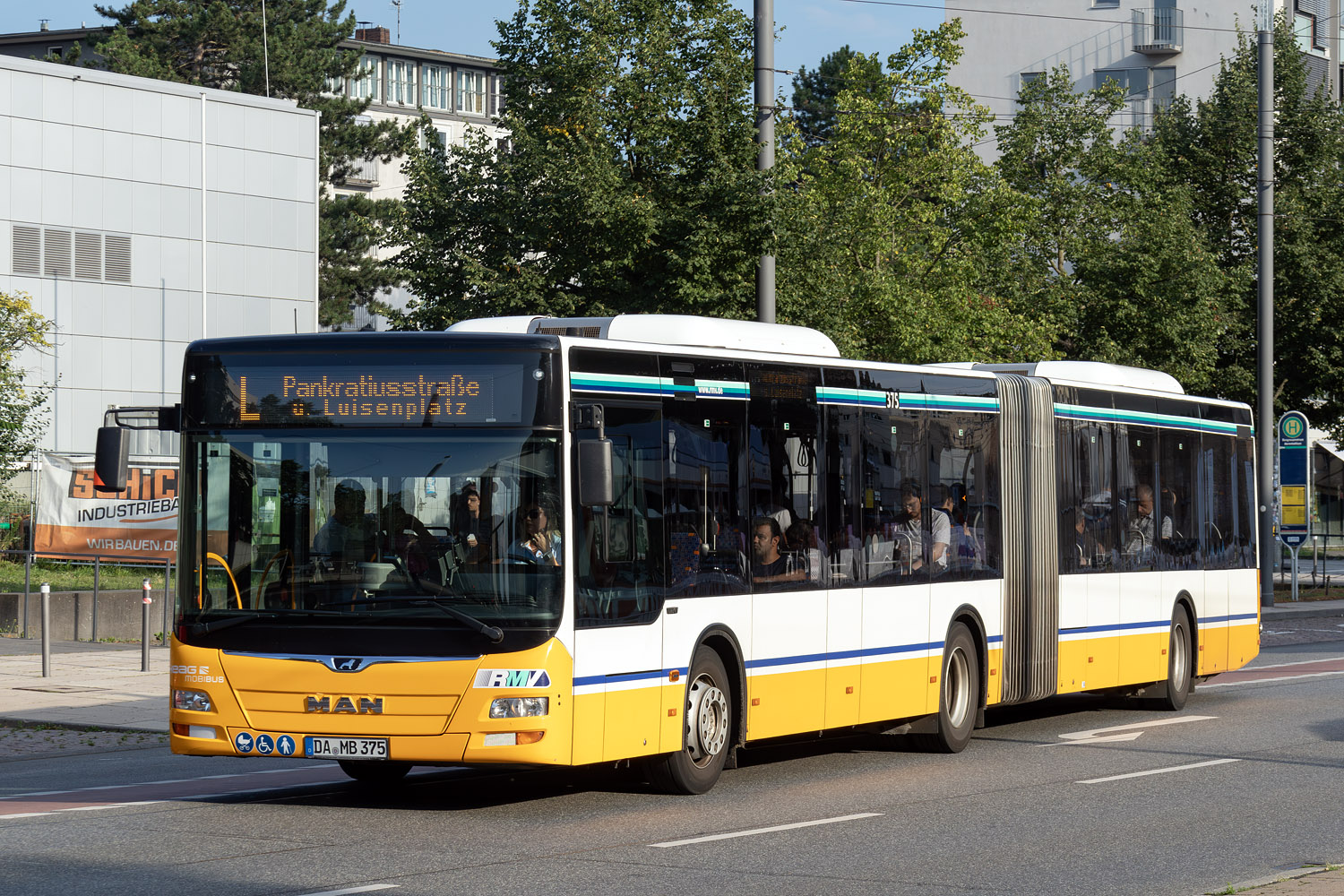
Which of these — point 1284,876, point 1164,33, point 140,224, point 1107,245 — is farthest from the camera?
point 1164,33

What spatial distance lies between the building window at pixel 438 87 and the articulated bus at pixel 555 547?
3638 inches

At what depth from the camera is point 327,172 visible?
72.8 metres

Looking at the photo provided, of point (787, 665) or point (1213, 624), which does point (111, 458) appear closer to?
point (787, 665)

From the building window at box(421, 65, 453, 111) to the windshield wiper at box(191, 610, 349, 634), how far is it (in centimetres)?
9550

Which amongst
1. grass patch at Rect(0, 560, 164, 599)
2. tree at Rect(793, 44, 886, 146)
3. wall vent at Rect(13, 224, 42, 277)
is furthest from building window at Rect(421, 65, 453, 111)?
grass patch at Rect(0, 560, 164, 599)

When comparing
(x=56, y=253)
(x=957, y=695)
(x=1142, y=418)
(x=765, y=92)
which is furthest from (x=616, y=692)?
(x=56, y=253)

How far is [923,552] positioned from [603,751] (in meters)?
4.43

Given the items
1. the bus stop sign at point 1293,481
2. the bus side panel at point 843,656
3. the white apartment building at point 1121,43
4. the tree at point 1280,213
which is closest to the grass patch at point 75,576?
the bus side panel at point 843,656

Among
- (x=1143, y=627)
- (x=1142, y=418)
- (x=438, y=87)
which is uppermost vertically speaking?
(x=438, y=87)

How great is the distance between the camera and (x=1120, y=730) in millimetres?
16328

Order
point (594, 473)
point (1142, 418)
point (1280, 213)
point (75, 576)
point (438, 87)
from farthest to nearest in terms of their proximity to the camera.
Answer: point (438, 87), point (1280, 213), point (75, 576), point (1142, 418), point (594, 473)

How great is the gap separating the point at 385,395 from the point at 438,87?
96.4 metres

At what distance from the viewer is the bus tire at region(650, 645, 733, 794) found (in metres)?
11.6

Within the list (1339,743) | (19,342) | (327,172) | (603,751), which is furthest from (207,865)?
(327,172)
